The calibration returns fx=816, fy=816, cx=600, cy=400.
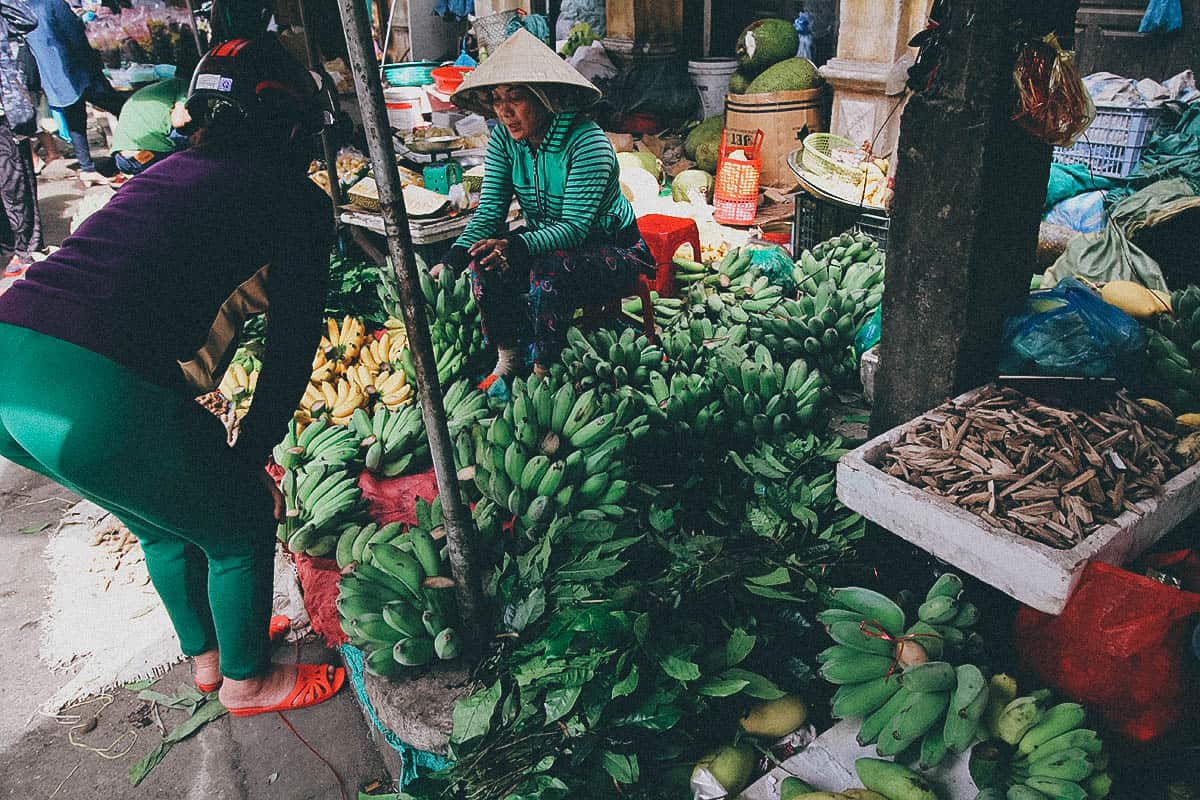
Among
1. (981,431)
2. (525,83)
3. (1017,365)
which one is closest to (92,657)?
(525,83)

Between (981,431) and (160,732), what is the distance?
9.21 ft

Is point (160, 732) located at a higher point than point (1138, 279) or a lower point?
lower

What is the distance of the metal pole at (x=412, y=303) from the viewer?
168 centimetres

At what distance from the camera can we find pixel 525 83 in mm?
3502

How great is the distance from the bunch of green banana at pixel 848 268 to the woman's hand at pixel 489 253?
1783 millimetres

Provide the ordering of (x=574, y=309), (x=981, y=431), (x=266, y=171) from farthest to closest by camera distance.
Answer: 1. (x=574, y=309)
2. (x=981, y=431)
3. (x=266, y=171)

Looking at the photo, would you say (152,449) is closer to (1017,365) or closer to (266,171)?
(266,171)

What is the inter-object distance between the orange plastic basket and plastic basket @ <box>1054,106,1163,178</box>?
82.6 inches

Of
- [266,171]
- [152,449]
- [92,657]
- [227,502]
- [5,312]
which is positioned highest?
[266,171]

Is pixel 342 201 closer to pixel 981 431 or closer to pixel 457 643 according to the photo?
pixel 457 643

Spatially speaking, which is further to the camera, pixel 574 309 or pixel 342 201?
pixel 342 201

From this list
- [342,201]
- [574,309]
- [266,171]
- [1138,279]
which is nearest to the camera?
[266,171]

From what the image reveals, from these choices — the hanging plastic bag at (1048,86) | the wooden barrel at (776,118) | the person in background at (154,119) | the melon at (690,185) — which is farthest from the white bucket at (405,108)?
the hanging plastic bag at (1048,86)

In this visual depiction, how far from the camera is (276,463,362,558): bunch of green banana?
293 cm
